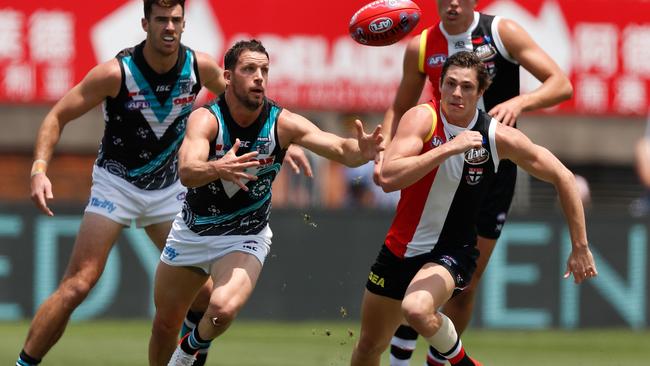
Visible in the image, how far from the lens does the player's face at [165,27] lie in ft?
30.3

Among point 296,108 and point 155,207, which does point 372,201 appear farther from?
point 155,207

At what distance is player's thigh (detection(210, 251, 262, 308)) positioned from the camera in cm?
831

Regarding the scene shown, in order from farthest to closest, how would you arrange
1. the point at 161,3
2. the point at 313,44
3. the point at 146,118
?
the point at 313,44
the point at 146,118
the point at 161,3

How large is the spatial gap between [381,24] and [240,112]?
1.34 metres

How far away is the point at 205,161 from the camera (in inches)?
323

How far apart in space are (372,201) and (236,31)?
→ 11.3 ft

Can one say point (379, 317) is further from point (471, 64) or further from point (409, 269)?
point (471, 64)

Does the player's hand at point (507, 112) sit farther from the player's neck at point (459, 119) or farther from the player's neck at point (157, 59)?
the player's neck at point (157, 59)

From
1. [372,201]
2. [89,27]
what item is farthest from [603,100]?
[89,27]

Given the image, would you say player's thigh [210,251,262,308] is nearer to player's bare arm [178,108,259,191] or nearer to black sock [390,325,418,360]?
player's bare arm [178,108,259,191]

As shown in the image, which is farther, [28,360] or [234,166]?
[28,360]

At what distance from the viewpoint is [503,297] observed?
1595 centimetres

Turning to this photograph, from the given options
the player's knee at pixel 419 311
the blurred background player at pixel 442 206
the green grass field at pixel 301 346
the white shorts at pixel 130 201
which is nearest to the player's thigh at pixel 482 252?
the blurred background player at pixel 442 206

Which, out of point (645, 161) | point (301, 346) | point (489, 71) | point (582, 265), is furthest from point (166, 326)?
point (645, 161)
